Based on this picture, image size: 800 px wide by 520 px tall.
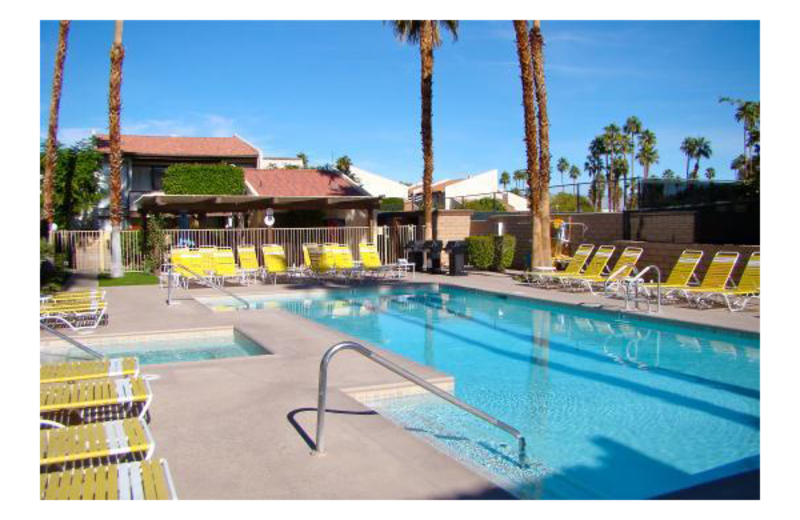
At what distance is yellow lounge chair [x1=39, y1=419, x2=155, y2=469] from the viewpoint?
3.76 metres

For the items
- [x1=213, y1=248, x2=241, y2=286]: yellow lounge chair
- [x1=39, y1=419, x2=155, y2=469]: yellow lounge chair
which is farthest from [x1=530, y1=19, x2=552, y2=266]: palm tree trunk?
[x1=39, y1=419, x2=155, y2=469]: yellow lounge chair

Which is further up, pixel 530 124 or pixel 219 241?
pixel 530 124

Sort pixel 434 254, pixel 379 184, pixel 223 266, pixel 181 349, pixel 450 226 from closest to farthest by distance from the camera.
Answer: pixel 181 349 → pixel 223 266 → pixel 434 254 → pixel 450 226 → pixel 379 184

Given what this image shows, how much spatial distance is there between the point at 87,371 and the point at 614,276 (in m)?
11.6

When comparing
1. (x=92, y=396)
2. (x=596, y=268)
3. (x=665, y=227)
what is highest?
(x=665, y=227)

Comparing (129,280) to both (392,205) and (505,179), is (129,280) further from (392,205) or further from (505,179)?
(505,179)

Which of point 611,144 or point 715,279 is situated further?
point 611,144

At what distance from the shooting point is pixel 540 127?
17.8 meters

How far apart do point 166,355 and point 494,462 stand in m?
5.49

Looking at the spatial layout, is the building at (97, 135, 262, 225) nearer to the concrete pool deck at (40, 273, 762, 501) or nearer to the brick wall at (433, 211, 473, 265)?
the brick wall at (433, 211, 473, 265)

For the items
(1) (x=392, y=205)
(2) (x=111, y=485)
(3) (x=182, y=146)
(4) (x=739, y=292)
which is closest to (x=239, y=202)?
(4) (x=739, y=292)

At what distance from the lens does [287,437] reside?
5047mm

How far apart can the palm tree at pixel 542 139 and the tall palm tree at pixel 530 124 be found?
8 cm
